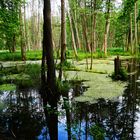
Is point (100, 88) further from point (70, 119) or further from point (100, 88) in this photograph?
point (70, 119)

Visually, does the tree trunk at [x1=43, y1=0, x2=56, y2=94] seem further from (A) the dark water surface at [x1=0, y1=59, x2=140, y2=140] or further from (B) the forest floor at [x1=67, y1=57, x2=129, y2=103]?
(B) the forest floor at [x1=67, y1=57, x2=129, y2=103]

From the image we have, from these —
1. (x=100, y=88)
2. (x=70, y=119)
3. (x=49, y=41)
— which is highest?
(x=49, y=41)

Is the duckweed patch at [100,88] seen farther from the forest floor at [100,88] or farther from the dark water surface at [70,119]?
the dark water surface at [70,119]

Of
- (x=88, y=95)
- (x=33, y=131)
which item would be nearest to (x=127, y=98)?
(x=88, y=95)

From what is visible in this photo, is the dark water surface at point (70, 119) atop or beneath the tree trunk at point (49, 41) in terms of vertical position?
beneath

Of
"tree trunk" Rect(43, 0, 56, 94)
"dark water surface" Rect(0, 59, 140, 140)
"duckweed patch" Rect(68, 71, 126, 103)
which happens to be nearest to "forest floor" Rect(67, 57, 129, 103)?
"duckweed patch" Rect(68, 71, 126, 103)

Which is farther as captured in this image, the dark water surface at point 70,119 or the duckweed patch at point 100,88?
the duckweed patch at point 100,88

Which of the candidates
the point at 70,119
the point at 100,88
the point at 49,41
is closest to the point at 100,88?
the point at 100,88

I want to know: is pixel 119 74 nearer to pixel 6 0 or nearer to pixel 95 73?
pixel 95 73

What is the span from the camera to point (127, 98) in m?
10.4

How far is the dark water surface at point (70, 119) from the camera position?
6.63m

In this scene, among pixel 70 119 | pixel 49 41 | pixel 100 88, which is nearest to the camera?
pixel 70 119

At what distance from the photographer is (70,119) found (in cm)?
786

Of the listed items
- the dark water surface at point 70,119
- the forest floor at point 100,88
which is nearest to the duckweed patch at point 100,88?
the forest floor at point 100,88
